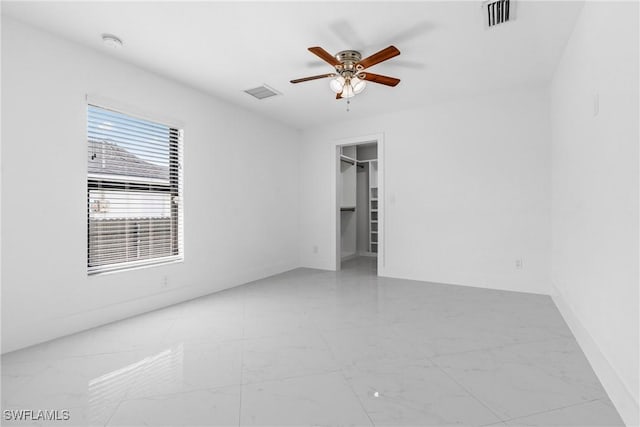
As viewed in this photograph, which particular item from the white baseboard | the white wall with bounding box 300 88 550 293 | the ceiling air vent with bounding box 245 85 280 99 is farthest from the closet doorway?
the white baseboard

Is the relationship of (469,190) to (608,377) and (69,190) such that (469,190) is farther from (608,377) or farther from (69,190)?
(69,190)

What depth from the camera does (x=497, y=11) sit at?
89.8 inches

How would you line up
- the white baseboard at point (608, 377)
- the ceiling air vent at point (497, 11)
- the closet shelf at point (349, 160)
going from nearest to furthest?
the white baseboard at point (608, 377), the ceiling air vent at point (497, 11), the closet shelf at point (349, 160)

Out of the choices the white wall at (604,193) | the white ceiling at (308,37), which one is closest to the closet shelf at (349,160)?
the white ceiling at (308,37)

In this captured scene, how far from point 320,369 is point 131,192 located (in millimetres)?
2512

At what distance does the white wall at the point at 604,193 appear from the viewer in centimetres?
149

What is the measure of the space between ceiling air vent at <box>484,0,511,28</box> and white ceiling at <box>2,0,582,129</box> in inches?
2.0

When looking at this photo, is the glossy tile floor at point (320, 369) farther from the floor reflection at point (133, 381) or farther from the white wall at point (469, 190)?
the white wall at point (469, 190)

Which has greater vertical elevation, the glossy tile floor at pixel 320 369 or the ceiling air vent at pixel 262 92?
the ceiling air vent at pixel 262 92

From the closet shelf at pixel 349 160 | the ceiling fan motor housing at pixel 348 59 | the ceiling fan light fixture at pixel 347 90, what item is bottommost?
the closet shelf at pixel 349 160

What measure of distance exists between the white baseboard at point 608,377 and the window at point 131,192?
3741 mm

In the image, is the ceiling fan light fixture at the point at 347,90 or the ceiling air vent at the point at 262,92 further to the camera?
the ceiling air vent at the point at 262,92

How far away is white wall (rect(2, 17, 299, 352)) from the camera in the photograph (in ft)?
7.61

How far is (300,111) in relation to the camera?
4.57 meters
